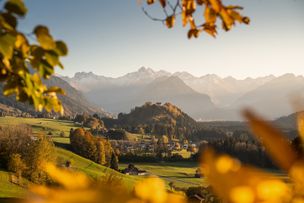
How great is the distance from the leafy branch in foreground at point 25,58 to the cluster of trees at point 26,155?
74.5m

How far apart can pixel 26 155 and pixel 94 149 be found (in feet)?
129

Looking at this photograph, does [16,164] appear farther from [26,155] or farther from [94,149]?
[94,149]

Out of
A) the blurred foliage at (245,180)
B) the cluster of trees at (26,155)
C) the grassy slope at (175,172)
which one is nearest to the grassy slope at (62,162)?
the cluster of trees at (26,155)

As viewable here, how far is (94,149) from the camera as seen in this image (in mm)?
120500

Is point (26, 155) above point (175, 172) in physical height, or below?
above

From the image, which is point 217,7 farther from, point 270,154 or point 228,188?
point 228,188

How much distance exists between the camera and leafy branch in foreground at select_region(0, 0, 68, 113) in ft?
6.70

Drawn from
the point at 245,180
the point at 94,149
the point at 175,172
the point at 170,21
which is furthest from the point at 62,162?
the point at 245,180

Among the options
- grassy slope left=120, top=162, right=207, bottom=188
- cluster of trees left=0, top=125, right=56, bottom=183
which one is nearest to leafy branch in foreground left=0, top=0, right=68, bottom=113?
cluster of trees left=0, top=125, right=56, bottom=183

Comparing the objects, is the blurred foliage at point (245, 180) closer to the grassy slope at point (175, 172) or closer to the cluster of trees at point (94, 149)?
the grassy slope at point (175, 172)

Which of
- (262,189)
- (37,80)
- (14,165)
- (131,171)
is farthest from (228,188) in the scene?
(131,171)

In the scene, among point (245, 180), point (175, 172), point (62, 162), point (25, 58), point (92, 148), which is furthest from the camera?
point (92, 148)

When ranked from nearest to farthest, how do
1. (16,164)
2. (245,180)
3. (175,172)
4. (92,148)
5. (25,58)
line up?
(245,180), (25,58), (16,164), (175,172), (92,148)

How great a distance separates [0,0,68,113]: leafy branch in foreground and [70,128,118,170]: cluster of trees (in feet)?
379
